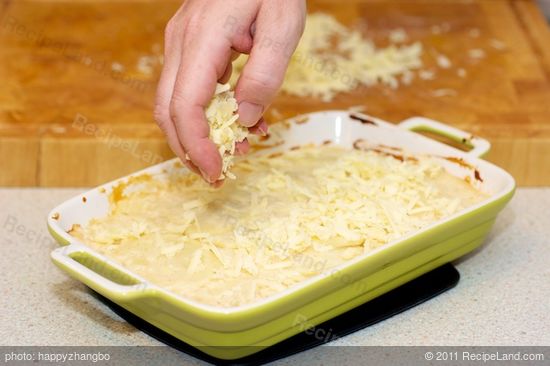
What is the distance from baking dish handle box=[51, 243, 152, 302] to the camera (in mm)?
1115

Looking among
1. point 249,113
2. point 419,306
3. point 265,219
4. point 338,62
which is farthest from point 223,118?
point 338,62

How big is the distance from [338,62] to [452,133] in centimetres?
54

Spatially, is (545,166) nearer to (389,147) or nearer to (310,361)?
(389,147)

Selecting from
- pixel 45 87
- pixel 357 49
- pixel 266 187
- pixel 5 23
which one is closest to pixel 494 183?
pixel 266 187

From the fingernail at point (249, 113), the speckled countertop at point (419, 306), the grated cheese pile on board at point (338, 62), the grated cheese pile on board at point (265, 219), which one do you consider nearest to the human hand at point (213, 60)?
the fingernail at point (249, 113)

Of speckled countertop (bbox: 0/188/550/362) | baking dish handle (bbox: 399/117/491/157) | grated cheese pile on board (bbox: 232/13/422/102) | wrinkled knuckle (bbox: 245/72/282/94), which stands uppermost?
wrinkled knuckle (bbox: 245/72/282/94)

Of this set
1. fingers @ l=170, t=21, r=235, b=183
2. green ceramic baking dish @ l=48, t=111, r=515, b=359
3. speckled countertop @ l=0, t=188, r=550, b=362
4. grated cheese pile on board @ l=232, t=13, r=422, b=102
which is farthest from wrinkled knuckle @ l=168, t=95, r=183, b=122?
grated cheese pile on board @ l=232, t=13, r=422, b=102

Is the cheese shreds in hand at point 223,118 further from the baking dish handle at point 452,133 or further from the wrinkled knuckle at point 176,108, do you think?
the baking dish handle at point 452,133

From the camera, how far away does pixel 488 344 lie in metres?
1.28

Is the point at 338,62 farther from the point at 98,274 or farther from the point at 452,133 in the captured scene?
the point at 98,274

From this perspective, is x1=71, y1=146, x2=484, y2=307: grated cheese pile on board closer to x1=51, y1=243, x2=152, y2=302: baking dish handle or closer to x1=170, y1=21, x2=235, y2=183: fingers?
x1=51, y1=243, x2=152, y2=302: baking dish handle

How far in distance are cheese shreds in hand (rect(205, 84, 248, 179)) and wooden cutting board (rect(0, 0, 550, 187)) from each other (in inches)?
19.8

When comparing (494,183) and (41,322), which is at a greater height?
(494,183)

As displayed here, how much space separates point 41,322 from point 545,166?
983 mm
